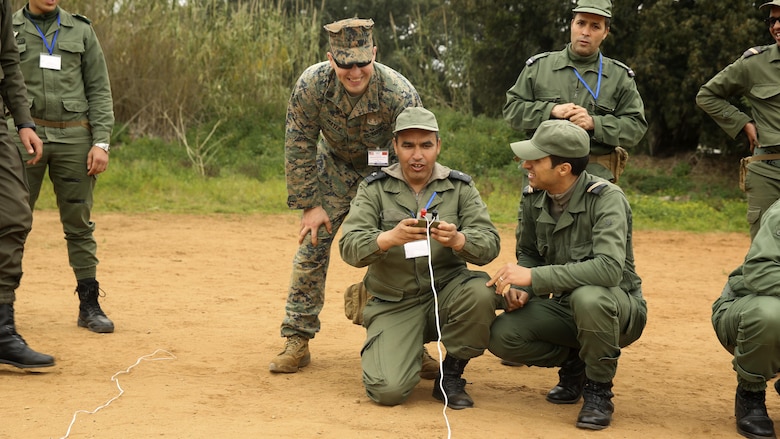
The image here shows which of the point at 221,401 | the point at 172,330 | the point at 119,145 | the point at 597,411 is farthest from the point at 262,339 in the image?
the point at 119,145

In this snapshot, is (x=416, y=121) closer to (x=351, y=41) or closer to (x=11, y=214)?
(x=351, y=41)

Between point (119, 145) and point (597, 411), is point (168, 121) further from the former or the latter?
point (597, 411)

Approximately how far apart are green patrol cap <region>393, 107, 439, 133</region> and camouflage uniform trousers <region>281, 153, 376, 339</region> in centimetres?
82

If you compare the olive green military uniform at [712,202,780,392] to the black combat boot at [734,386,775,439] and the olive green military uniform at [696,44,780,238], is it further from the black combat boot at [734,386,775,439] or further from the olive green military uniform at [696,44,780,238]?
the olive green military uniform at [696,44,780,238]

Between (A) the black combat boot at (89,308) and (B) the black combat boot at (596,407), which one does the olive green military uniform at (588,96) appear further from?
(A) the black combat boot at (89,308)

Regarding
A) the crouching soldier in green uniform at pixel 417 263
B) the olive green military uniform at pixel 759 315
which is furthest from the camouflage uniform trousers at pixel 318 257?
the olive green military uniform at pixel 759 315

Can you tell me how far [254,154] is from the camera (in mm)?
17000

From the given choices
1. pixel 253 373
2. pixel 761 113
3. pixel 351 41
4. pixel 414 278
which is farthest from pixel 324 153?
pixel 761 113

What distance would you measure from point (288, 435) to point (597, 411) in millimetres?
1494

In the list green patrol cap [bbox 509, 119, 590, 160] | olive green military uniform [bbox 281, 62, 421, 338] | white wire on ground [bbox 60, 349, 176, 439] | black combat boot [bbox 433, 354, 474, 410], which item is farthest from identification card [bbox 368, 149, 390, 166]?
white wire on ground [bbox 60, 349, 176, 439]

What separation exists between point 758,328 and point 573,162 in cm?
121

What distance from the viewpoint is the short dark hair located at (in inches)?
193

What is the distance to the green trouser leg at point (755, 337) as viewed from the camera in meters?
4.36

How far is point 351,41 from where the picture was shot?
5250mm
